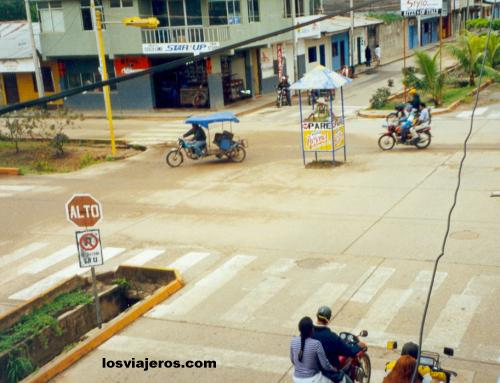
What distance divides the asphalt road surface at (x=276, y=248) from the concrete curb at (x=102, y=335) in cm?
12

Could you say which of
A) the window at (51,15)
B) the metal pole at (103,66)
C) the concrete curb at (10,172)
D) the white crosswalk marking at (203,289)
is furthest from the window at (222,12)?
the white crosswalk marking at (203,289)

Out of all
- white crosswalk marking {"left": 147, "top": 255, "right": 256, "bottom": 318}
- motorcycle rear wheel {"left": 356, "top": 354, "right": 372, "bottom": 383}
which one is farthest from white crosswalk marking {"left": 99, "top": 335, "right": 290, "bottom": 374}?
motorcycle rear wheel {"left": 356, "top": 354, "right": 372, "bottom": 383}

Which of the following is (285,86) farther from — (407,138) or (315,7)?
(407,138)

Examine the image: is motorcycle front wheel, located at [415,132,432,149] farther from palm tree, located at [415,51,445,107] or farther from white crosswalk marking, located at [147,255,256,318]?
white crosswalk marking, located at [147,255,256,318]

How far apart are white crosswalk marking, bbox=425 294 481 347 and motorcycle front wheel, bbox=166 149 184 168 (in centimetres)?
1362

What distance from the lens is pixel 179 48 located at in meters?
34.4

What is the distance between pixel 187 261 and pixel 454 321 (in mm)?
5503

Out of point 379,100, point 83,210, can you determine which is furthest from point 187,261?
point 379,100

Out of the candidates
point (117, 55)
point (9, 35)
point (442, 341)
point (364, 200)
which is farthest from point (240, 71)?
point (442, 341)

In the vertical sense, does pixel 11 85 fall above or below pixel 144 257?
above

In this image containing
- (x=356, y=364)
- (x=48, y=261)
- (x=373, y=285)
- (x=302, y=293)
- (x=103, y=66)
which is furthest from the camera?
(x=103, y=66)

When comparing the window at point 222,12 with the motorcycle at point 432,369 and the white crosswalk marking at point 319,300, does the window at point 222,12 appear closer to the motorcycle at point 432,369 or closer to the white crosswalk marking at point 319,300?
the white crosswalk marking at point 319,300

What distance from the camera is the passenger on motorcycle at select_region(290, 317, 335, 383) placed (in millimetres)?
7371

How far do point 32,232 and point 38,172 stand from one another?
798cm
